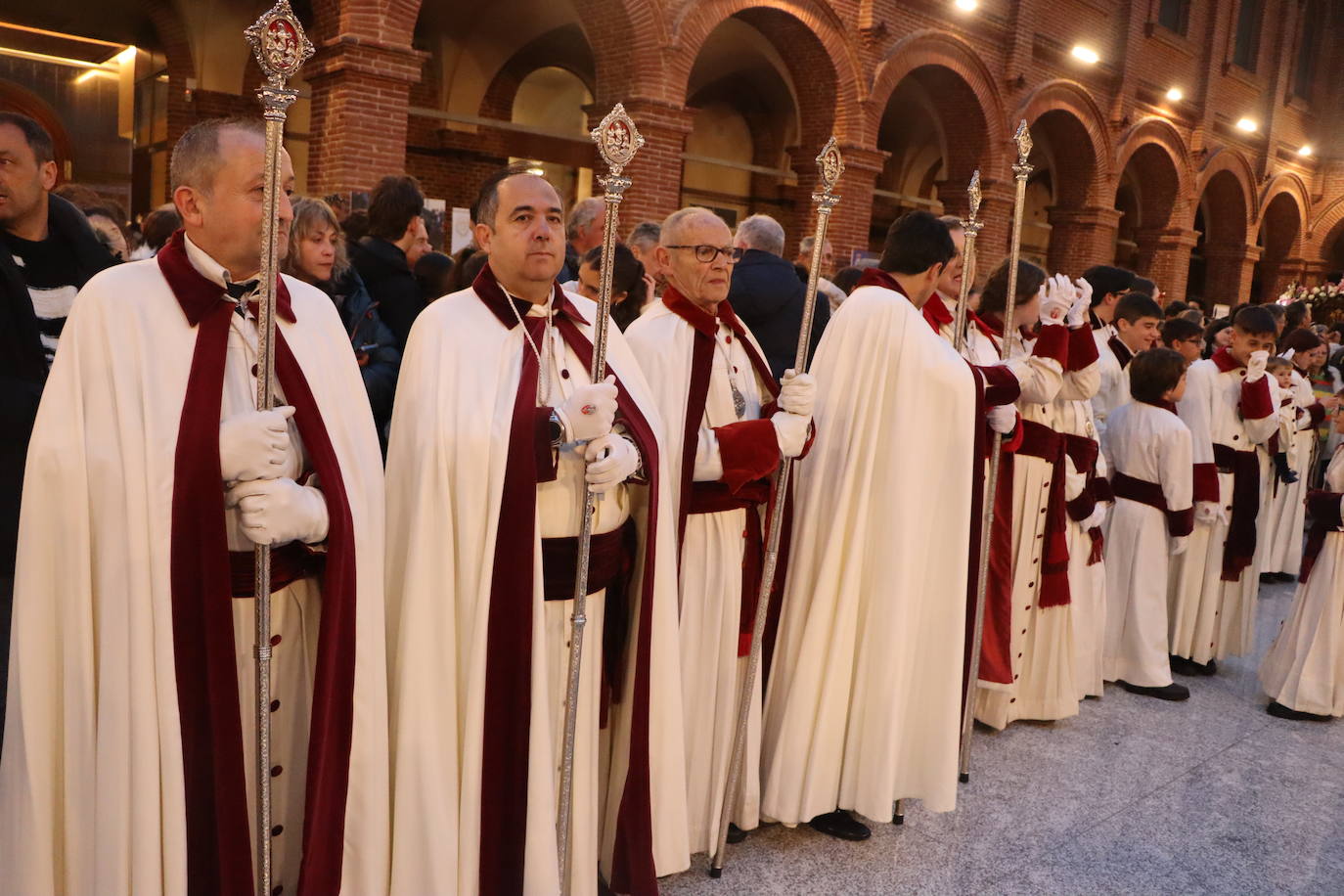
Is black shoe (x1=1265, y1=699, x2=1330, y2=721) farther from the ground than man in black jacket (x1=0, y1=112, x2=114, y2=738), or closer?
closer

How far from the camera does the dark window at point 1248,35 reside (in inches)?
878

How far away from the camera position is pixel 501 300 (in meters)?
2.90

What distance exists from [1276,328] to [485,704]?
5.62 meters

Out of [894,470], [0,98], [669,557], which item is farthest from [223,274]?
[0,98]

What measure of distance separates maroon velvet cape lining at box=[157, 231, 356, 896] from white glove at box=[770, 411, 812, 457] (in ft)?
4.55

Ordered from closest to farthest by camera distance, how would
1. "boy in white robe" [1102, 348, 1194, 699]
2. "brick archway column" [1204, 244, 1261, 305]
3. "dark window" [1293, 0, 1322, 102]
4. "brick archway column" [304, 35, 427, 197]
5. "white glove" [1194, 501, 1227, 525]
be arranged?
→ "boy in white robe" [1102, 348, 1194, 699], "white glove" [1194, 501, 1227, 525], "brick archway column" [304, 35, 427, 197], "brick archway column" [1204, 244, 1261, 305], "dark window" [1293, 0, 1322, 102]

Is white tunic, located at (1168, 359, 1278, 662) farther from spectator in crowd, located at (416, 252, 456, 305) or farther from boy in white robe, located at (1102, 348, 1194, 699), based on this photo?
spectator in crowd, located at (416, 252, 456, 305)

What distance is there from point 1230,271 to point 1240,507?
64.5ft

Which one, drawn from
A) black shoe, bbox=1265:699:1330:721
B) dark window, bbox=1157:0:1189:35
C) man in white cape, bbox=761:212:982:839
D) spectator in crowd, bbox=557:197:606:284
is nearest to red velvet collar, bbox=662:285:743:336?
man in white cape, bbox=761:212:982:839

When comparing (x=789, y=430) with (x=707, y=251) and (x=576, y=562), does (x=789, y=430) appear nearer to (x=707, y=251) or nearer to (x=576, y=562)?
(x=707, y=251)

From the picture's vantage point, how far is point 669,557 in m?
3.06

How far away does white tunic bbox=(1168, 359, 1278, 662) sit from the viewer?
19.8 feet

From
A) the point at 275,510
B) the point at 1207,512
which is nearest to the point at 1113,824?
the point at 1207,512

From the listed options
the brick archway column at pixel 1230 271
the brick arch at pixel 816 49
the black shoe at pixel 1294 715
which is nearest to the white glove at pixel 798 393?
the black shoe at pixel 1294 715
